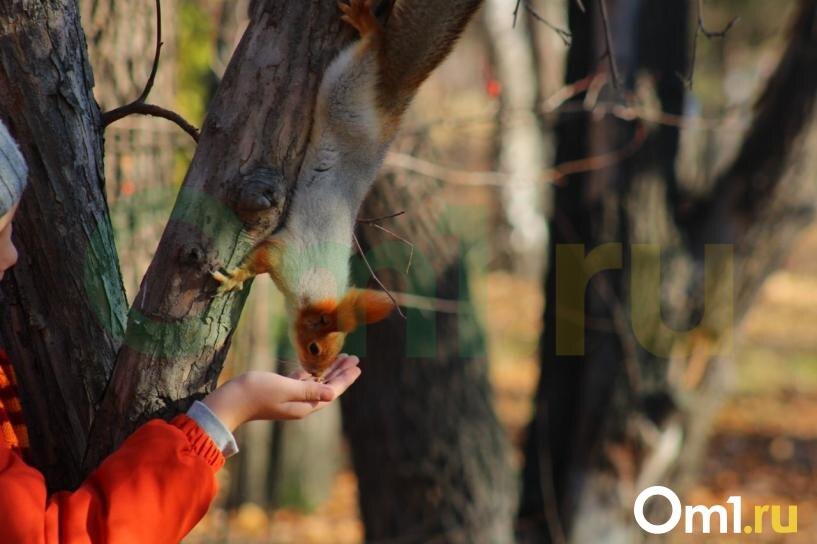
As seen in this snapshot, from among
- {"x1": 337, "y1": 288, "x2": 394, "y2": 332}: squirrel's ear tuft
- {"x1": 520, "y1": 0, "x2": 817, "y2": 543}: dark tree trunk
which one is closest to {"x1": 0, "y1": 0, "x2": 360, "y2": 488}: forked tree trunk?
{"x1": 337, "y1": 288, "x2": 394, "y2": 332}: squirrel's ear tuft

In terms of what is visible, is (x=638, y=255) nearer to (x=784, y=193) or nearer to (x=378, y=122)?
(x=784, y=193)

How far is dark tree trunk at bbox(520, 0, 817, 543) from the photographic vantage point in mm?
3809

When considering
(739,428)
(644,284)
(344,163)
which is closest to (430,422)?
(644,284)

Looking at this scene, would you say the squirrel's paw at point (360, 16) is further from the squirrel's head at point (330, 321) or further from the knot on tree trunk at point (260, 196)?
the squirrel's head at point (330, 321)

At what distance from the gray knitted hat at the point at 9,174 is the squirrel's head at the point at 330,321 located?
681 mm

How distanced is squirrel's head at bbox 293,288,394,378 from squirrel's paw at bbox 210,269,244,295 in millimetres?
386

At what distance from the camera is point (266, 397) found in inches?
55.6

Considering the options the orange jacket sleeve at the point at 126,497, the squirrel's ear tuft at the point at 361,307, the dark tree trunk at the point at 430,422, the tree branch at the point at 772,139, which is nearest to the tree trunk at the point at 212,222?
the orange jacket sleeve at the point at 126,497

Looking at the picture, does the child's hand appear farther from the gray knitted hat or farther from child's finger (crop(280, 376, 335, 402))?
the gray knitted hat

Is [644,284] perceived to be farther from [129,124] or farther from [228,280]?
[228,280]

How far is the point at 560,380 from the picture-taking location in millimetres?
4172

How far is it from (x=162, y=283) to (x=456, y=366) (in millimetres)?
2409

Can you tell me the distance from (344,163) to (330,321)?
304mm

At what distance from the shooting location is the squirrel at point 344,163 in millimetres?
1556
